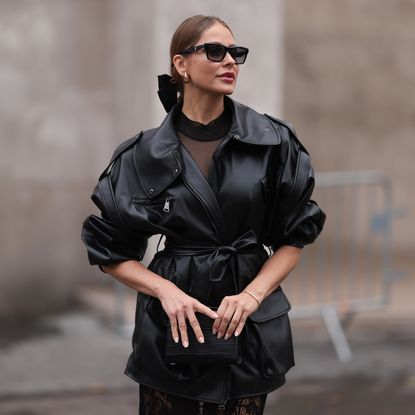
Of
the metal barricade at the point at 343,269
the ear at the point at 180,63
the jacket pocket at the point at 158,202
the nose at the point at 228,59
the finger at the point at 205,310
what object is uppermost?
the nose at the point at 228,59

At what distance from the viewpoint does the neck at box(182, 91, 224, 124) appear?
313 cm

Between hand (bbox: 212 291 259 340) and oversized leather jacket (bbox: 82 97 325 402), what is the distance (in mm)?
112

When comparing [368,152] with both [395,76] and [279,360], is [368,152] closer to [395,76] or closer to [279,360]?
[395,76]

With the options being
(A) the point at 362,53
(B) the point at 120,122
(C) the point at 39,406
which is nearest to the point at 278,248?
(C) the point at 39,406

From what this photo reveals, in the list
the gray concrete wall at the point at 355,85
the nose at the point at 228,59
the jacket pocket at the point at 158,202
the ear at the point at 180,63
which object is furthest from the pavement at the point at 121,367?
the nose at the point at 228,59

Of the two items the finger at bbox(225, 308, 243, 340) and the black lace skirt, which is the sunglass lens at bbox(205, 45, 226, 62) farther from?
the black lace skirt

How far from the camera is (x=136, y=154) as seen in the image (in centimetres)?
315

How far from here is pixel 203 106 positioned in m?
3.13

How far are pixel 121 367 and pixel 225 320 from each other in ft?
11.5

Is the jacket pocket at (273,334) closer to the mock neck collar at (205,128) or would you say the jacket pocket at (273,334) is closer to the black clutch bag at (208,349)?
the black clutch bag at (208,349)

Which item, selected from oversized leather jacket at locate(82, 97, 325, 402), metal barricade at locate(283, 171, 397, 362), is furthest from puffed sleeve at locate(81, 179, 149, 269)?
metal barricade at locate(283, 171, 397, 362)

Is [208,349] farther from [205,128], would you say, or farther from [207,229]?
[205,128]

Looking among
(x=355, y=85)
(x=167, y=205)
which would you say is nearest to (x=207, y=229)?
(x=167, y=205)

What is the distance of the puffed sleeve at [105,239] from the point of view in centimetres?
310
